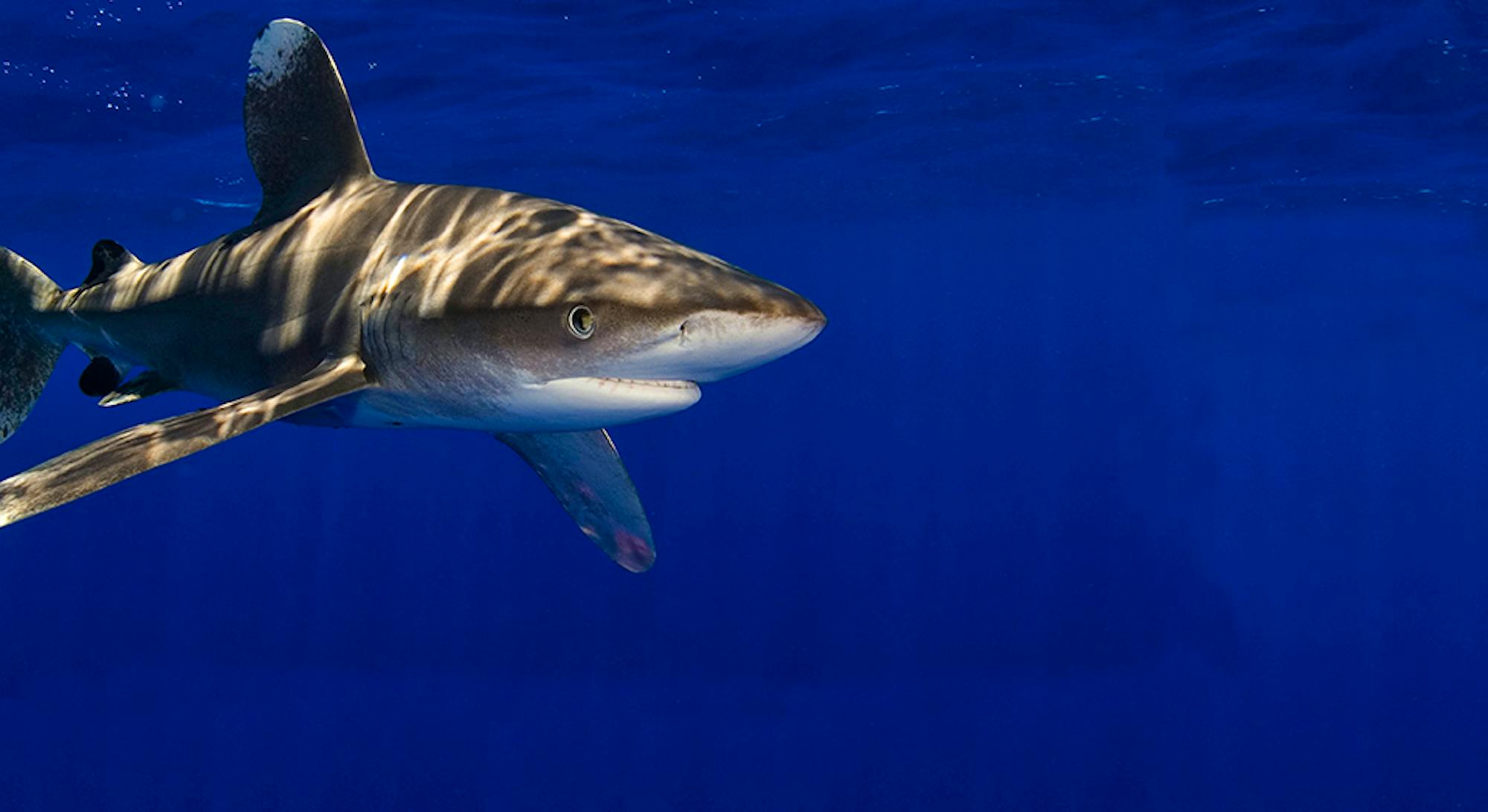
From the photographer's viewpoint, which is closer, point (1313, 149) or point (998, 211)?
point (1313, 149)

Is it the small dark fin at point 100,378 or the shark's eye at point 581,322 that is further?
the small dark fin at point 100,378

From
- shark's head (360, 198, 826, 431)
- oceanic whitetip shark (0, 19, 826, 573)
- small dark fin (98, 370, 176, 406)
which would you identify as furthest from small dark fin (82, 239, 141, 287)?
shark's head (360, 198, 826, 431)

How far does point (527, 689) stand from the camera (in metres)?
31.2

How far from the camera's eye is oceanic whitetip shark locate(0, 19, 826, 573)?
10.3ft

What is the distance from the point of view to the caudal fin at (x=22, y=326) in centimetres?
552

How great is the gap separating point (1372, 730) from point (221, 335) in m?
40.8

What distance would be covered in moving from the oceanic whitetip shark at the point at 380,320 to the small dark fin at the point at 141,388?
0.4 inches

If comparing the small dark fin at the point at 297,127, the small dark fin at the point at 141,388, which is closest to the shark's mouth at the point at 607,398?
the small dark fin at the point at 297,127

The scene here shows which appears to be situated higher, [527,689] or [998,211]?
[998,211]

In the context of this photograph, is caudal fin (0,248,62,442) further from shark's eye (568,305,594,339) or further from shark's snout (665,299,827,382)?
shark's snout (665,299,827,382)

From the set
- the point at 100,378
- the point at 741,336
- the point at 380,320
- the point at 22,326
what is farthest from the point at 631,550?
the point at 22,326

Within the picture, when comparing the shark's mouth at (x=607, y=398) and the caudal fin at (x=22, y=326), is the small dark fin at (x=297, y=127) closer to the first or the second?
the caudal fin at (x=22, y=326)

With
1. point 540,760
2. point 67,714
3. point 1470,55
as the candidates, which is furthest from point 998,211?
point 67,714

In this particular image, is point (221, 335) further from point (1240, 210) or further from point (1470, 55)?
point (1240, 210)
